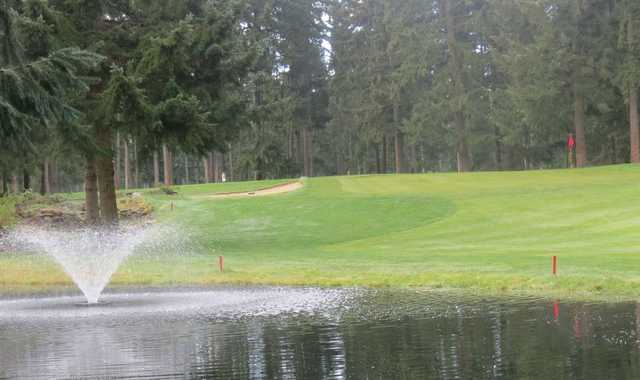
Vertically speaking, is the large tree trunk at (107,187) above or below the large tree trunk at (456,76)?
below

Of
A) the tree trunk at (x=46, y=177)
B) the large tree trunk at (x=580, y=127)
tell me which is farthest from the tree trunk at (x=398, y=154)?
the tree trunk at (x=46, y=177)

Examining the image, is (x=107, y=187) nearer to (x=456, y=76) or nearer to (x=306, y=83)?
(x=456, y=76)

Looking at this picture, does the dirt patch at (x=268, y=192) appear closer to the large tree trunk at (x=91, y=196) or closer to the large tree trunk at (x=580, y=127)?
the large tree trunk at (x=91, y=196)

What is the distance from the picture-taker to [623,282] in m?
18.8

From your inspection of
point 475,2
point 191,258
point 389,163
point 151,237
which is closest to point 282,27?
point 475,2

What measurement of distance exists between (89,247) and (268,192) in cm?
1868

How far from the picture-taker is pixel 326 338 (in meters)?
13.4

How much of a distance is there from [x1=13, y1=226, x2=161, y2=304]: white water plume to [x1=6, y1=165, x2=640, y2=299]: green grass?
0.73 metres

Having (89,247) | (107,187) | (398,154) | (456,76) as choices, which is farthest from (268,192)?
(398,154)

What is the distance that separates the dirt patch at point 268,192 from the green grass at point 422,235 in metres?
1.02

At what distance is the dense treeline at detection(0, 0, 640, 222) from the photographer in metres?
28.1

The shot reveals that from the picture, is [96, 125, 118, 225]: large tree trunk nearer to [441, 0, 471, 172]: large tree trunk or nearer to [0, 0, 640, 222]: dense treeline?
[0, 0, 640, 222]: dense treeline

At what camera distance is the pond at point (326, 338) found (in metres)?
11.1

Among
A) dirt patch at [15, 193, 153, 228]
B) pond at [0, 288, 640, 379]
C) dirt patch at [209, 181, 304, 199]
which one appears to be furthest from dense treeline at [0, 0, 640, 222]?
pond at [0, 288, 640, 379]
